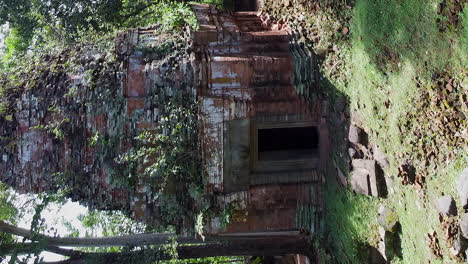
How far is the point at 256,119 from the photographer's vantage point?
21.7ft

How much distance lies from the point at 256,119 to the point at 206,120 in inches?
29.9

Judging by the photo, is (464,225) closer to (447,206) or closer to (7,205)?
(447,206)

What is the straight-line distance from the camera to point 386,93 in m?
5.29

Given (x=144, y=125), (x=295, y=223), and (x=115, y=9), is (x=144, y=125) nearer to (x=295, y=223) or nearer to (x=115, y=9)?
(x=295, y=223)

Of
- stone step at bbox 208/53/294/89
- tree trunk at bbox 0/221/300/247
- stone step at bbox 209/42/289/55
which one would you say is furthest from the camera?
tree trunk at bbox 0/221/300/247

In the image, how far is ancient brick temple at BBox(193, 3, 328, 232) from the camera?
6.48 m

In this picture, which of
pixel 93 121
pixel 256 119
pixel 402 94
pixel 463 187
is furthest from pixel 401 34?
pixel 93 121

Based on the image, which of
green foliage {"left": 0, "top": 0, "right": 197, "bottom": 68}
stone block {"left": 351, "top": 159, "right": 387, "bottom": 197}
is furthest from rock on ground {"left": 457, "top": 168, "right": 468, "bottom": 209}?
green foliage {"left": 0, "top": 0, "right": 197, "bottom": 68}

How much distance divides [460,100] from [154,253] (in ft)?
21.9

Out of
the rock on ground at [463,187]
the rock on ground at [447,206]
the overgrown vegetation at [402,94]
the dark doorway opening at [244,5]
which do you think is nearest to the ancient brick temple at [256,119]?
the overgrown vegetation at [402,94]

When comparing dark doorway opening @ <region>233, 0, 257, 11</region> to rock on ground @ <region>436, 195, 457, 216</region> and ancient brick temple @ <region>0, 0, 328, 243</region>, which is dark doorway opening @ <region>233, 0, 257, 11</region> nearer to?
ancient brick temple @ <region>0, 0, 328, 243</region>

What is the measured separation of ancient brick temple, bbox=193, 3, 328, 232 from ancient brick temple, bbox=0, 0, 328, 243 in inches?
0.6

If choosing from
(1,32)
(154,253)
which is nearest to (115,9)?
(1,32)

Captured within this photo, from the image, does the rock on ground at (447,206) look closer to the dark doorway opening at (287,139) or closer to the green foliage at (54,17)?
the dark doorway opening at (287,139)
